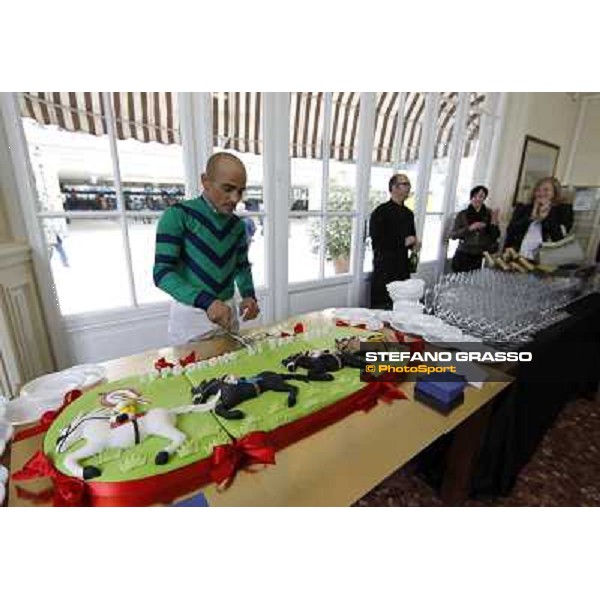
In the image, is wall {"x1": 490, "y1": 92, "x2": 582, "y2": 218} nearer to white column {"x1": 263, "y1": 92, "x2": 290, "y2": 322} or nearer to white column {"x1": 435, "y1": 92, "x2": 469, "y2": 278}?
white column {"x1": 435, "y1": 92, "x2": 469, "y2": 278}

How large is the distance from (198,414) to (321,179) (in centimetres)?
222

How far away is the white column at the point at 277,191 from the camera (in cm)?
217

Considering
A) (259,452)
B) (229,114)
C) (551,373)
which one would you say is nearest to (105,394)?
(259,452)

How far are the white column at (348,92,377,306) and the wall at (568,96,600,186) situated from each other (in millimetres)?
3936

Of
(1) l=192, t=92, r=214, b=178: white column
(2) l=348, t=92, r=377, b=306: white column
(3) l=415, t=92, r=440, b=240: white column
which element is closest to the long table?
(1) l=192, t=92, r=214, b=178: white column

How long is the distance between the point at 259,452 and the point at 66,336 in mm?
1672

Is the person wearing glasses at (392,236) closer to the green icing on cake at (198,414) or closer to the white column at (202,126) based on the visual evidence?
the white column at (202,126)

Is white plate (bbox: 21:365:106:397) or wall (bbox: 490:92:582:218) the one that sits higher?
wall (bbox: 490:92:582:218)

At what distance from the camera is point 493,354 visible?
46.5 inches

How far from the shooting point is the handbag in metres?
2.01

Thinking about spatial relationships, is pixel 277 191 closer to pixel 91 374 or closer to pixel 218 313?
pixel 218 313

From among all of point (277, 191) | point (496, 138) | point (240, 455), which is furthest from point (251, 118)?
point (496, 138)
